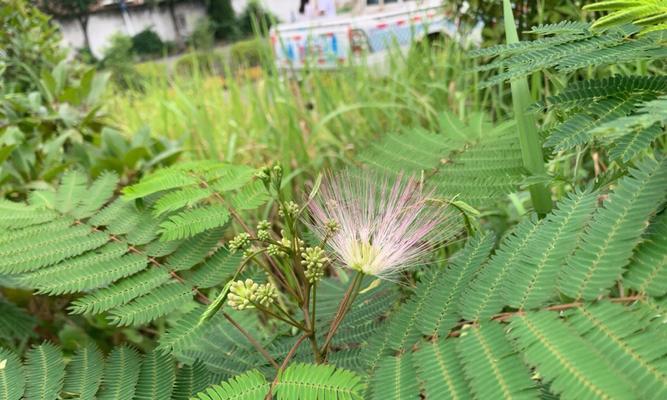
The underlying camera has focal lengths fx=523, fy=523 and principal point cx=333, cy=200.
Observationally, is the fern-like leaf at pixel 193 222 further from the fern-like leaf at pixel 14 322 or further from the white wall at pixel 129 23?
the white wall at pixel 129 23

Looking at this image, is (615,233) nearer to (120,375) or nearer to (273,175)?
(273,175)

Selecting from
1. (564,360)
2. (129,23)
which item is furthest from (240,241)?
(129,23)

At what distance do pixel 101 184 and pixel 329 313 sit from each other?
47 cm

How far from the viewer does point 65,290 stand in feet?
2.33

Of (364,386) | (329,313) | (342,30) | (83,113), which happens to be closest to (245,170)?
(329,313)

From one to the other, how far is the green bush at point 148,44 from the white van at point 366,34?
4.16ft

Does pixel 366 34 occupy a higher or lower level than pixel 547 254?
higher

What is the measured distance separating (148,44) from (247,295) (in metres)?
4.45

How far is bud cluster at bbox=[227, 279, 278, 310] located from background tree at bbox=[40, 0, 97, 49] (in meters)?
3.45

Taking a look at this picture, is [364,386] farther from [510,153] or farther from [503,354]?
[510,153]

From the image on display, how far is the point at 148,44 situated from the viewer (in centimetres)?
448

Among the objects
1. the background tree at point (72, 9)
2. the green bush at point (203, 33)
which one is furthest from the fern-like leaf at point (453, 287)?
the green bush at point (203, 33)

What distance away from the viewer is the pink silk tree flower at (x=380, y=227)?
609mm

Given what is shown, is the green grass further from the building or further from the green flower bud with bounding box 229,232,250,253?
the green flower bud with bounding box 229,232,250,253
